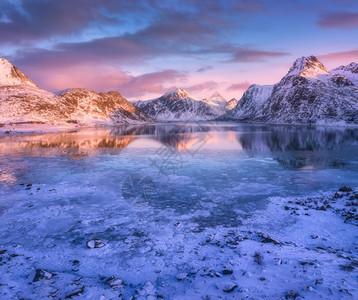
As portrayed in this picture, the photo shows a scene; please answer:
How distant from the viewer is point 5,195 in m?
15.2

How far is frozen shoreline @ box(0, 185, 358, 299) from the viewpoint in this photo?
6.57 meters

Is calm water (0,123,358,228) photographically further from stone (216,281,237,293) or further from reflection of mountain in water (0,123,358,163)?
reflection of mountain in water (0,123,358,163)

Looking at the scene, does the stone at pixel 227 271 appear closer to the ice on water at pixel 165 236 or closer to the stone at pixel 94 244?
the ice on water at pixel 165 236

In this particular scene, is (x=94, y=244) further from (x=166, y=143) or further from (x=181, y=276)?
(x=166, y=143)

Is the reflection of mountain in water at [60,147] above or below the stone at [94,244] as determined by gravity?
above

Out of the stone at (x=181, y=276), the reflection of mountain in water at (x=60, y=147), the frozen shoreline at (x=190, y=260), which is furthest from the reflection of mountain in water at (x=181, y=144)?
the stone at (x=181, y=276)

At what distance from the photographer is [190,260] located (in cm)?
816

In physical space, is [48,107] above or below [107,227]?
above

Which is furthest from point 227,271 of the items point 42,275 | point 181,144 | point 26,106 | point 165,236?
point 26,106

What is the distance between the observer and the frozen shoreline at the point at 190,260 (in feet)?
21.6

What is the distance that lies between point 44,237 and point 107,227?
2.50 metres

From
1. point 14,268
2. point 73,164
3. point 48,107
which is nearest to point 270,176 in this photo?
point 14,268

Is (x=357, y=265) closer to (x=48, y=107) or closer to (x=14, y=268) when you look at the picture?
(x=14, y=268)

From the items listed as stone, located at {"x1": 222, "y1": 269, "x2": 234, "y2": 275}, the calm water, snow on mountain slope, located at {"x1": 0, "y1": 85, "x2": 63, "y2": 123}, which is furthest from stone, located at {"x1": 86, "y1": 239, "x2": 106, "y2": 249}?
snow on mountain slope, located at {"x1": 0, "y1": 85, "x2": 63, "y2": 123}
